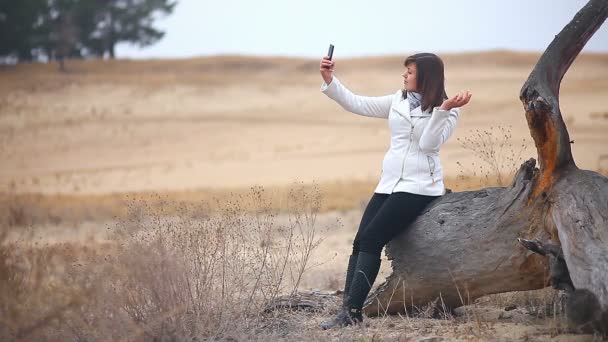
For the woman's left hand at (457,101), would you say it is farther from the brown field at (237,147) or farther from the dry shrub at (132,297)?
the dry shrub at (132,297)

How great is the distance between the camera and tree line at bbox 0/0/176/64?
144ft

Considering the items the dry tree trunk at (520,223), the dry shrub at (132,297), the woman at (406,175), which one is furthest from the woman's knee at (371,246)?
the dry shrub at (132,297)

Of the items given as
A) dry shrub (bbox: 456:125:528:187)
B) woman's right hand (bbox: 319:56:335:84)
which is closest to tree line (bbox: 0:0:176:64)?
dry shrub (bbox: 456:125:528:187)

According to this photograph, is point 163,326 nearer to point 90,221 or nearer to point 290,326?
point 290,326

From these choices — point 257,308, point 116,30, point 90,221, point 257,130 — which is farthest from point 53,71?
point 257,308

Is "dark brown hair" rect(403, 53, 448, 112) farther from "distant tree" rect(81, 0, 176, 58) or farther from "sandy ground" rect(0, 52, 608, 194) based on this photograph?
"distant tree" rect(81, 0, 176, 58)

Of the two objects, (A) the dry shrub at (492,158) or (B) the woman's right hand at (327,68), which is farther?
(A) the dry shrub at (492,158)

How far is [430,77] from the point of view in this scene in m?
5.63

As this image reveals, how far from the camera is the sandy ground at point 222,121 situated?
25703 millimetres

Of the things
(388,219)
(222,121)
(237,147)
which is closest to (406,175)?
(388,219)

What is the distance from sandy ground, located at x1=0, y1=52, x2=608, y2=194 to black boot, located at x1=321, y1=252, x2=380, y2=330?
14.6 metres

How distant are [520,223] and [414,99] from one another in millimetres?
1100

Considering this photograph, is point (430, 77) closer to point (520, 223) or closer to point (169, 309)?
point (520, 223)

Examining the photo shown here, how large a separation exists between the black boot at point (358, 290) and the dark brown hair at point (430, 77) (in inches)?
42.3
